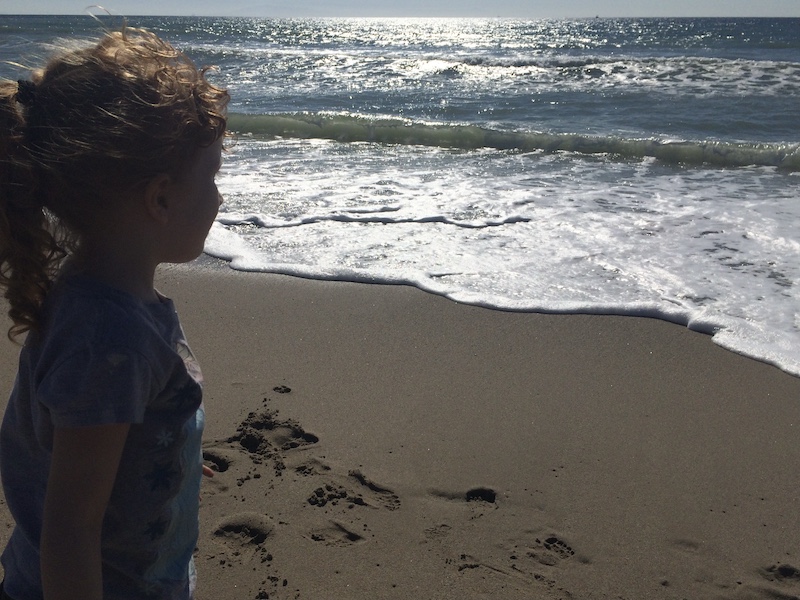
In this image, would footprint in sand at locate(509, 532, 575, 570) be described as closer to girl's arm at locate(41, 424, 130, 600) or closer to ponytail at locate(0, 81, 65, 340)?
girl's arm at locate(41, 424, 130, 600)

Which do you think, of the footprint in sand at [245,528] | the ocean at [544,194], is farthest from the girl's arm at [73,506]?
the footprint in sand at [245,528]

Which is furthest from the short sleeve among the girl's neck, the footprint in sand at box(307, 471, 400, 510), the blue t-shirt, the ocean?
the footprint in sand at box(307, 471, 400, 510)

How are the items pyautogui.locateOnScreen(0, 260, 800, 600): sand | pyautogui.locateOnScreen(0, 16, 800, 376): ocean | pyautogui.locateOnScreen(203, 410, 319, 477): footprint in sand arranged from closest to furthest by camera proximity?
pyautogui.locateOnScreen(0, 260, 800, 600): sand < pyautogui.locateOnScreen(203, 410, 319, 477): footprint in sand < pyautogui.locateOnScreen(0, 16, 800, 376): ocean

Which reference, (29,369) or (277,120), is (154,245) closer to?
(29,369)

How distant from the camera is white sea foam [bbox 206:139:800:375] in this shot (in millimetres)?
3969

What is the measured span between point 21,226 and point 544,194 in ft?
18.5

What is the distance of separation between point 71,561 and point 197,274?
134 inches

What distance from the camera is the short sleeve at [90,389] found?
3.13ft

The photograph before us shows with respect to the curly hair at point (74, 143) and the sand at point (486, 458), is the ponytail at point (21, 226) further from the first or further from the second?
the sand at point (486, 458)

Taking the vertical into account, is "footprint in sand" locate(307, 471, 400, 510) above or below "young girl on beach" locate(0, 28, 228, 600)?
below

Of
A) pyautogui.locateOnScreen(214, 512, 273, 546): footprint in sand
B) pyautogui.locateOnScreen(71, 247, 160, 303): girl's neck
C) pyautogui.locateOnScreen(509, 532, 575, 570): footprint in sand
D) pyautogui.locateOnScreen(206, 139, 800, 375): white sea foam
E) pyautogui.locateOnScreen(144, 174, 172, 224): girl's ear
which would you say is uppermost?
pyautogui.locateOnScreen(144, 174, 172, 224): girl's ear

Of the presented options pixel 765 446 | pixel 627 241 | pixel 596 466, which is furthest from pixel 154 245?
pixel 627 241

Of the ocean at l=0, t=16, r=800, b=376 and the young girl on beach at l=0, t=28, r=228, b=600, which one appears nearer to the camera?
the young girl on beach at l=0, t=28, r=228, b=600

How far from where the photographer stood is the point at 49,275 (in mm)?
1084
